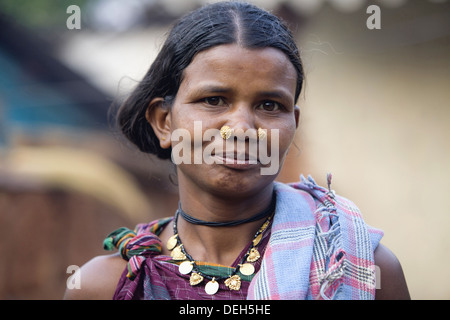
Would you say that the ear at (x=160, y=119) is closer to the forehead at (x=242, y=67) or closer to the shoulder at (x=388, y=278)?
the forehead at (x=242, y=67)

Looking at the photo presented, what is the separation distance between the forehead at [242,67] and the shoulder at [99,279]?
846 millimetres

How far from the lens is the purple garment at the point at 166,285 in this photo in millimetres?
1967

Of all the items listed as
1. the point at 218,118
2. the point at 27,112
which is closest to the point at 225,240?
the point at 218,118

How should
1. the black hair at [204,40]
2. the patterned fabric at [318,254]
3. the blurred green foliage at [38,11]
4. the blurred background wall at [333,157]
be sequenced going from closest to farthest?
the patterned fabric at [318,254], the black hair at [204,40], the blurred background wall at [333,157], the blurred green foliage at [38,11]

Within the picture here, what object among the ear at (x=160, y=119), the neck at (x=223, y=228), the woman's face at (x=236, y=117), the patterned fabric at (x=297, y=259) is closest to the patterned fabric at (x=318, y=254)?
the patterned fabric at (x=297, y=259)

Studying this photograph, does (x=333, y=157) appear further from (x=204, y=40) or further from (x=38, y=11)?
(x=38, y=11)

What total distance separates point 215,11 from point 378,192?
3.86m

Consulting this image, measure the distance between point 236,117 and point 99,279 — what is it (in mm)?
933

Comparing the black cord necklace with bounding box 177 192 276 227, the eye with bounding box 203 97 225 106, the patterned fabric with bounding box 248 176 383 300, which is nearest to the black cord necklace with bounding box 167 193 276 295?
the black cord necklace with bounding box 177 192 276 227

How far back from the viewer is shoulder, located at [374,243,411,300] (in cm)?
197

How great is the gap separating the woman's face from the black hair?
0.05m

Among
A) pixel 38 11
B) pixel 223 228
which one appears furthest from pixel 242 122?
pixel 38 11

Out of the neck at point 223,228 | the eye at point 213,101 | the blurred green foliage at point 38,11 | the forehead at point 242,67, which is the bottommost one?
the neck at point 223,228
